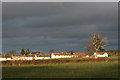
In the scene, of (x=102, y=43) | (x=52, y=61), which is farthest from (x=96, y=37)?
(x=52, y=61)

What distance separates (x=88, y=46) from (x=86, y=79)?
11209cm

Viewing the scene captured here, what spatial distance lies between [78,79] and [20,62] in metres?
55.6

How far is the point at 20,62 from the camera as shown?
76.4 meters

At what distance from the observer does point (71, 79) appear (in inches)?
922

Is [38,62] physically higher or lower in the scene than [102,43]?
lower

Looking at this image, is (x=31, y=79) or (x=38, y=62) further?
(x=38, y=62)

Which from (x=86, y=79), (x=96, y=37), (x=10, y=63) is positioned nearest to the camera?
(x=86, y=79)

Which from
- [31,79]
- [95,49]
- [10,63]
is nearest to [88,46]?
[95,49]

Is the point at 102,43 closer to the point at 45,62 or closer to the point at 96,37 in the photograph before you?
the point at 96,37

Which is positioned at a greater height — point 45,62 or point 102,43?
point 102,43

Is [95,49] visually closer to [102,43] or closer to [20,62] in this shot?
[102,43]

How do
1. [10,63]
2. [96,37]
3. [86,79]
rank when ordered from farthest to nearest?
1. [96,37]
2. [10,63]
3. [86,79]

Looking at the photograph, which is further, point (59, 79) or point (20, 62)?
point (20, 62)

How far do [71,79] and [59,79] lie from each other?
4.23 ft
